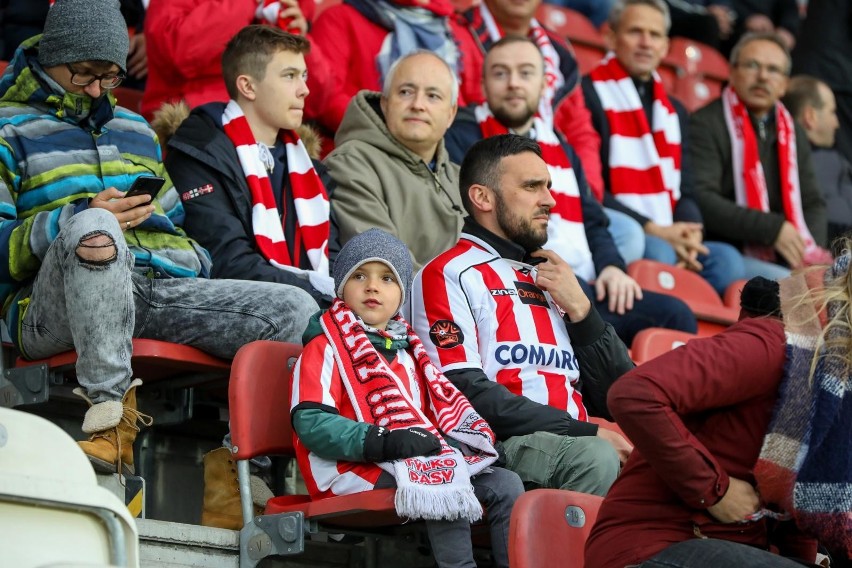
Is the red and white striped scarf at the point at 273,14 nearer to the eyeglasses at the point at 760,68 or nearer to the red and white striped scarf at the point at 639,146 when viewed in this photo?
the red and white striped scarf at the point at 639,146

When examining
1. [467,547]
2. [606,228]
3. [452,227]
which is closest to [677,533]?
[467,547]

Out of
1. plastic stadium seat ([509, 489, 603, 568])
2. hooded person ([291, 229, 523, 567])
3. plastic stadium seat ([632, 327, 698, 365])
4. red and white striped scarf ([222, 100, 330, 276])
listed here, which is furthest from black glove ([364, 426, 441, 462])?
plastic stadium seat ([632, 327, 698, 365])

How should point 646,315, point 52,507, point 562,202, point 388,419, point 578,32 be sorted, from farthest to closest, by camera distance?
point 578,32, point 562,202, point 646,315, point 388,419, point 52,507

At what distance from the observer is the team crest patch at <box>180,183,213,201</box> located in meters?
3.81

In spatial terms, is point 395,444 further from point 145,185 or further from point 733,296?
point 733,296

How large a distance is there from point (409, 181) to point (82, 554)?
8.15ft

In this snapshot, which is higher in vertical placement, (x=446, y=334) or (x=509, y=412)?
(x=446, y=334)

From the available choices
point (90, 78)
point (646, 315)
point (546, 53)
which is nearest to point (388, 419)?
point (90, 78)

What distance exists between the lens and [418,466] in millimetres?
2852

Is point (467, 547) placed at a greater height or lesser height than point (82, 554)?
lesser

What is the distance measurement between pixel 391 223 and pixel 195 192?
0.64 meters

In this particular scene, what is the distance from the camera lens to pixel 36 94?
11.6 feet

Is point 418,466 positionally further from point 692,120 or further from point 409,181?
point 692,120

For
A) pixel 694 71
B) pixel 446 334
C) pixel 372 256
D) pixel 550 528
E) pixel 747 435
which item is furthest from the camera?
pixel 694 71
